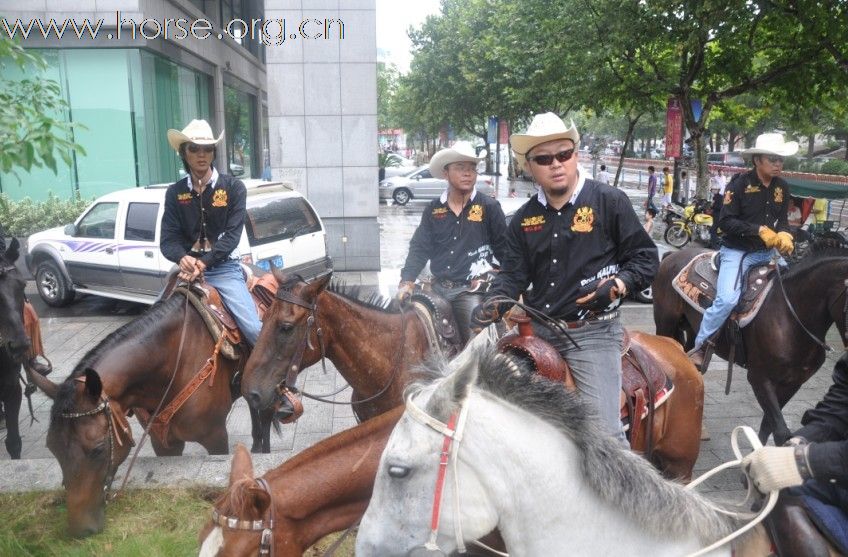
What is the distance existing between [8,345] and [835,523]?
17.7ft

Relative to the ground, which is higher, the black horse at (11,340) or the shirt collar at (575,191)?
the shirt collar at (575,191)

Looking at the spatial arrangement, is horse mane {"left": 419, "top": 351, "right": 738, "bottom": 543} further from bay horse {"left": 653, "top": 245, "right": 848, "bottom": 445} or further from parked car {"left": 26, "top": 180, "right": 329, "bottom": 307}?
parked car {"left": 26, "top": 180, "right": 329, "bottom": 307}

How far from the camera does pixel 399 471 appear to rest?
6.35 ft

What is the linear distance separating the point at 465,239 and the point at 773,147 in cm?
295

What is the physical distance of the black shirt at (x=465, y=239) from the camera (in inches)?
203

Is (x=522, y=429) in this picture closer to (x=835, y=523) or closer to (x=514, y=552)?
(x=514, y=552)

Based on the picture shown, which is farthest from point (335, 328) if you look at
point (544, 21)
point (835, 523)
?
point (544, 21)

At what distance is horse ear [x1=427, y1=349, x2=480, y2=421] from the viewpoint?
193 cm

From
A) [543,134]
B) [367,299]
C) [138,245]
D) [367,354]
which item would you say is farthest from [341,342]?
[138,245]

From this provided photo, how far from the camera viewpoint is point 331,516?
2580 millimetres

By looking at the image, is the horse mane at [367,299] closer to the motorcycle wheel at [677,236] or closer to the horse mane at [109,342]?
the horse mane at [109,342]

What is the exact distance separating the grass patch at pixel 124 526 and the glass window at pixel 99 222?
7328 mm

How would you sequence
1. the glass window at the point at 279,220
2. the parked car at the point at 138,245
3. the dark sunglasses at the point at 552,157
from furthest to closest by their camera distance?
the parked car at the point at 138,245, the glass window at the point at 279,220, the dark sunglasses at the point at 552,157

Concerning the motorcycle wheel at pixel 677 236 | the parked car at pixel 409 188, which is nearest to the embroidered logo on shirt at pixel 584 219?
the motorcycle wheel at pixel 677 236
